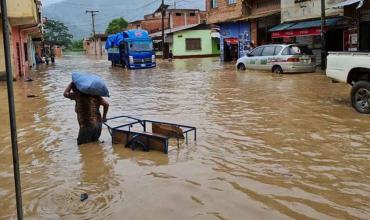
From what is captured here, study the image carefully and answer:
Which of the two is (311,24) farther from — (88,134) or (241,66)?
(88,134)

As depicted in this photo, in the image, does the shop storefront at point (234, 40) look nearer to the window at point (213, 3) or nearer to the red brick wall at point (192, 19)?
the window at point (213, 3)

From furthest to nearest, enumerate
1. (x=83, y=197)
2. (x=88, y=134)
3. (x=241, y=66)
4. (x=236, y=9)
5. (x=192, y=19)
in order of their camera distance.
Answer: (x=192, y=19), (x=236, y=9), (x=241, y=66), (x=88, y=134), (x=83, y=197)

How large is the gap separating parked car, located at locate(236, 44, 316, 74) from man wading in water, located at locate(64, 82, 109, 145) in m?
14.4

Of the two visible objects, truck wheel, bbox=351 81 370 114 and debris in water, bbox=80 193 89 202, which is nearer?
debris in water, bbox=80 193 89 202

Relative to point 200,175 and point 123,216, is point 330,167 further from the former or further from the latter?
point 123,216

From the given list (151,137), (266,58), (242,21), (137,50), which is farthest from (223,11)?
(151,137)

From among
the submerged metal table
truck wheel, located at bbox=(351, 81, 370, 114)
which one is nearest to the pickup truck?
truck wheel, located at bbox=(351, 81, 370, 114)

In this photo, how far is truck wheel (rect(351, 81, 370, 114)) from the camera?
33.4 feet

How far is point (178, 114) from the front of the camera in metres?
11.2

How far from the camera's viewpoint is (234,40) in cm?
3466

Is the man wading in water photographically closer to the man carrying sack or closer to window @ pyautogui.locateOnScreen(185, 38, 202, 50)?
the man carrying sack

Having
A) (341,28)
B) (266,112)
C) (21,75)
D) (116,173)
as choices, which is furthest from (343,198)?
(21,75)

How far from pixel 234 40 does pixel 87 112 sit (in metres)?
27.8

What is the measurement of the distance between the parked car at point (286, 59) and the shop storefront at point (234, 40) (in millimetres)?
10353
